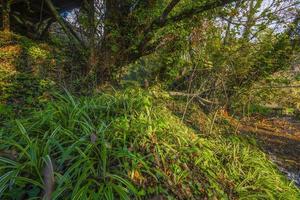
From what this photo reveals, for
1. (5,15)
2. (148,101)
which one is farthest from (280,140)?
(5,15)

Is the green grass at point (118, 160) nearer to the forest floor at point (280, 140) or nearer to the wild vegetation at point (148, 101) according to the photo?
the wild vegetation at point (148, 101)

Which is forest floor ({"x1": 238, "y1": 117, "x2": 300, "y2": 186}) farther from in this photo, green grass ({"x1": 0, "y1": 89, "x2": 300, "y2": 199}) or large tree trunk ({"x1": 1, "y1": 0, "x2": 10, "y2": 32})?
large tree trunk ({"x1": 1, "y1": 0, "x2": 10, "y2": 32})

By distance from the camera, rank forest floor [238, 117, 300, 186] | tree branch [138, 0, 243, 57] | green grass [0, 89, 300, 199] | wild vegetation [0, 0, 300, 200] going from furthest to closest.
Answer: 1. forest floor [238, 117, 300, 186]
2. tree branch [138, 0, 243, 57]
3. wild vegetation [0, 0, 300, 200]
4. green grass [0, 89, 300, 199]

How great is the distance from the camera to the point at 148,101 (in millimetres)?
3516

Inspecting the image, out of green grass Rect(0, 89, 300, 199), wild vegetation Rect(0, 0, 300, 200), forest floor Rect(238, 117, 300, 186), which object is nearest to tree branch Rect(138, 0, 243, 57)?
wild vegetation Rect(0, 0, 300, 200)

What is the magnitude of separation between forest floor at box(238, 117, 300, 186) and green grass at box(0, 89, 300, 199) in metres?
1.48

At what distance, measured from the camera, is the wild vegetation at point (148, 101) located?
228 centimetres

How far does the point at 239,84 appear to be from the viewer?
6.02m

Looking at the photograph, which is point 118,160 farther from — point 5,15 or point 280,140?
point 280,140

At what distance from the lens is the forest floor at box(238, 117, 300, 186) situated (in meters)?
5.09

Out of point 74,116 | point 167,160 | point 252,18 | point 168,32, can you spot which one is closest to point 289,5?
point 252,18

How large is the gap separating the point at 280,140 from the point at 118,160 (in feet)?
18.9

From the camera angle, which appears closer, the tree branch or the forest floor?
the tree branch

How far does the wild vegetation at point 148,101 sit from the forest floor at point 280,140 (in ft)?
0.15
